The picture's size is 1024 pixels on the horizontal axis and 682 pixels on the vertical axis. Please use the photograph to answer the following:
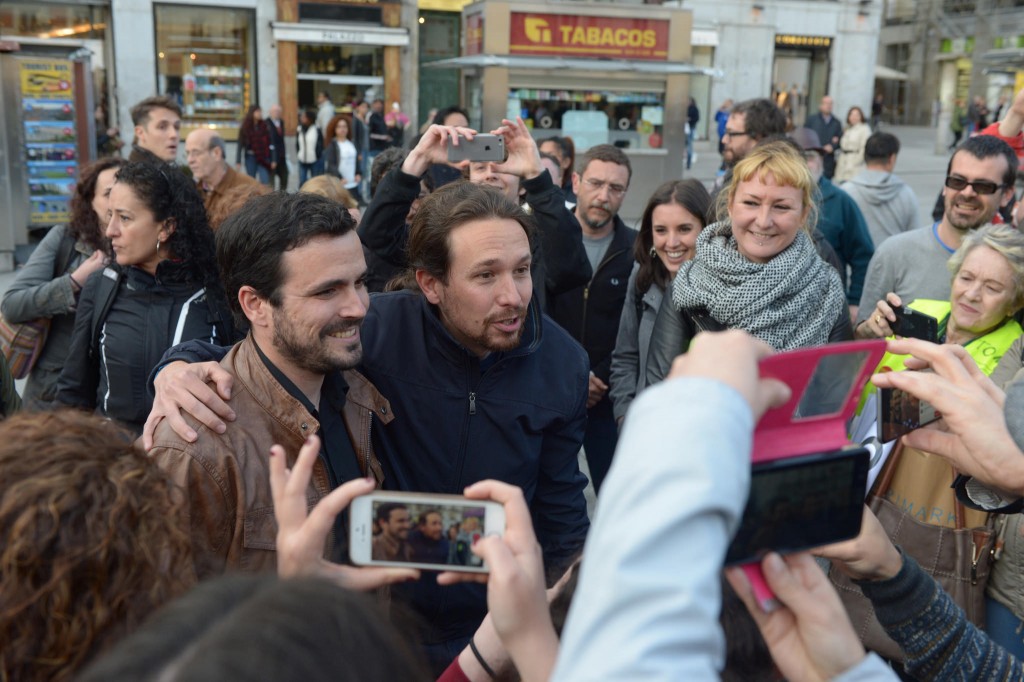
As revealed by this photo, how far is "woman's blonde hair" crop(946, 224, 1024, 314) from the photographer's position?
3195 millimetres

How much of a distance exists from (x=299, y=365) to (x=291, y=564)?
3.03ft

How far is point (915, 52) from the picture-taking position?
40.6 m

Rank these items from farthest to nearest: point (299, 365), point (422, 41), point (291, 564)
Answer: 1. point (422, 41)
2. point (299, 365)
3. point (291, 564)

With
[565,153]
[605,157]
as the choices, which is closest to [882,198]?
[565,153]

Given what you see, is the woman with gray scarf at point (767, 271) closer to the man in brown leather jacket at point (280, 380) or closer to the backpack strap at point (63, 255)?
the man in brown leather jacket at point (280, 380)

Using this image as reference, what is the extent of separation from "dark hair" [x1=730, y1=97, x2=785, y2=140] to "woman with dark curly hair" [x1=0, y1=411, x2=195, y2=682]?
5.11 m

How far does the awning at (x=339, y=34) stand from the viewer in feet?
70.9

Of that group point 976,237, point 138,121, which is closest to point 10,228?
point 138,121

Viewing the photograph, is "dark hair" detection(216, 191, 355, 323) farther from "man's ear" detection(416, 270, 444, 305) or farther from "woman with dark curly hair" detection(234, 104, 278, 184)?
"woman with dark curly hair" detection(234, 104, 278, 184)

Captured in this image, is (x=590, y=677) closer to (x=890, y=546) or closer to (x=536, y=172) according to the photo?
(x=890, y=546)

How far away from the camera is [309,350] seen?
2.24 m

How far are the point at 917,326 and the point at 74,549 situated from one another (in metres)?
2.45

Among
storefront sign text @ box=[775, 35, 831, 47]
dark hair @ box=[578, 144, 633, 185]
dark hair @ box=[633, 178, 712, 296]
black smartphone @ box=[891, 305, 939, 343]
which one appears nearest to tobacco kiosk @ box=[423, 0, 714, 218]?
dark hair @ box=[578, 144, 633, 185]

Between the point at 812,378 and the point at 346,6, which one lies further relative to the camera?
the point at 346,6
